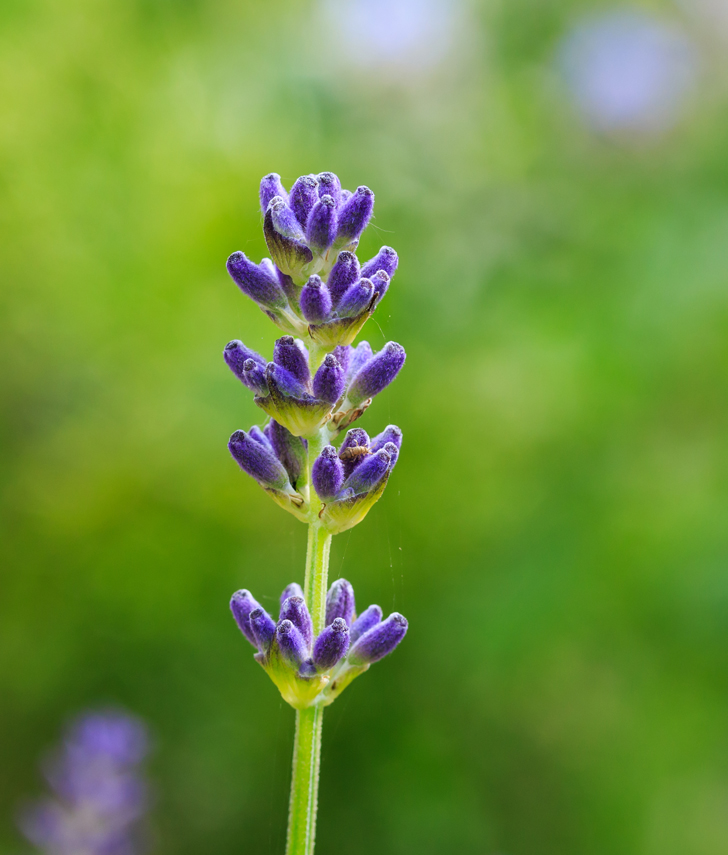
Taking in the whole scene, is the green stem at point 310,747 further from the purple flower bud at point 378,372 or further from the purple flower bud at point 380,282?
the purple flower bud at point 380,282

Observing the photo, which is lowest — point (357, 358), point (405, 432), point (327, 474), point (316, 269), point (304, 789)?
point (304, 789)

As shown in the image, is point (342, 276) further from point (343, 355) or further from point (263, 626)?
point (263, 626)

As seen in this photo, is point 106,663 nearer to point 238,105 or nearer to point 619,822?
point 619,822

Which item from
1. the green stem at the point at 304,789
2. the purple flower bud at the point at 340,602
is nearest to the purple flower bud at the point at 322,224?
the purple flower bud at the point at 340,602

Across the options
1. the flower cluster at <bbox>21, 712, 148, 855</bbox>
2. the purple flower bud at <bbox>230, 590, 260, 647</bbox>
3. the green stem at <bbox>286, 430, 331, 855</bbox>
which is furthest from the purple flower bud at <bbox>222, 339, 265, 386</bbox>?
the flower cluster at <bbox>21, 712, 148, 855</bbox>

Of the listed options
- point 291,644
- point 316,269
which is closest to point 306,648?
point 291,644

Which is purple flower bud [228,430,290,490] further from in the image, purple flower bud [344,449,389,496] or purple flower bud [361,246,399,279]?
purple flower bud [361,246,399,279]

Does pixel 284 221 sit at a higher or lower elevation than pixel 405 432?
lower
